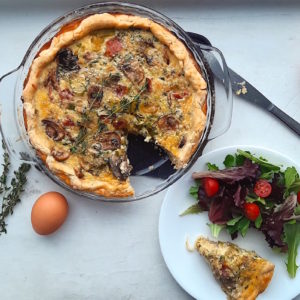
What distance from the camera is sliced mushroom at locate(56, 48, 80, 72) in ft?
9.13

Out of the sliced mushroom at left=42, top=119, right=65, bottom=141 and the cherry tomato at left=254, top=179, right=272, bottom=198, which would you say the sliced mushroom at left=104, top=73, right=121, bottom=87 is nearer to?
the sliced mushroom at left=42, top=119, right=65, bottom=141

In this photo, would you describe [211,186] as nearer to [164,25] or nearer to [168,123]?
[168,123]

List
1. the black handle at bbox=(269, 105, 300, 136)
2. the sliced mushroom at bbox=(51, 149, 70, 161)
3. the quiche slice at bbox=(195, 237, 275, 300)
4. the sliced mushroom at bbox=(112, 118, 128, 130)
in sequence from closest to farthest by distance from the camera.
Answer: the sliced mushroom at bbox=(51, 149, 70, 161) < the sliced mushroom at bbox=(112, 118, 128, 130) < the quiche slice at bbox=(195, 237, 275, 300) < the black handle at bbox=(269, 105, 300, 136)

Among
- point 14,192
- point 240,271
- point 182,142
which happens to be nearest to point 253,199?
point 240,271

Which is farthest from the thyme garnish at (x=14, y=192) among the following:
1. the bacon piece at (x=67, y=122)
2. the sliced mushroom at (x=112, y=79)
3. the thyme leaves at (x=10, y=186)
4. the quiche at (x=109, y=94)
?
the sliced mushroom at (x=112, y=79)

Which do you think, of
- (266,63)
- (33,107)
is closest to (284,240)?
(266,63)

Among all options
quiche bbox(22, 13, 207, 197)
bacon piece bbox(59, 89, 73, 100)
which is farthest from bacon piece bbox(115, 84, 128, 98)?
bacon piece bbox(59, 89, 73, 100)

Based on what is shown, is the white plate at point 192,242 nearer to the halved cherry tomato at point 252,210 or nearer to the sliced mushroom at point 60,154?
the halved cherry tomato at point 252,210

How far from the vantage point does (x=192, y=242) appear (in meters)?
3.08

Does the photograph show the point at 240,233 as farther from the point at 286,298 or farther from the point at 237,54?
the point at 237,54

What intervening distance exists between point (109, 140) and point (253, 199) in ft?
2.54

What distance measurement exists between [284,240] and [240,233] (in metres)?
0.22

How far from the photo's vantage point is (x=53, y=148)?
2791mm

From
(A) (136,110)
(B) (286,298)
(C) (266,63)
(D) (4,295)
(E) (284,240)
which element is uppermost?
(C) (266,63)
